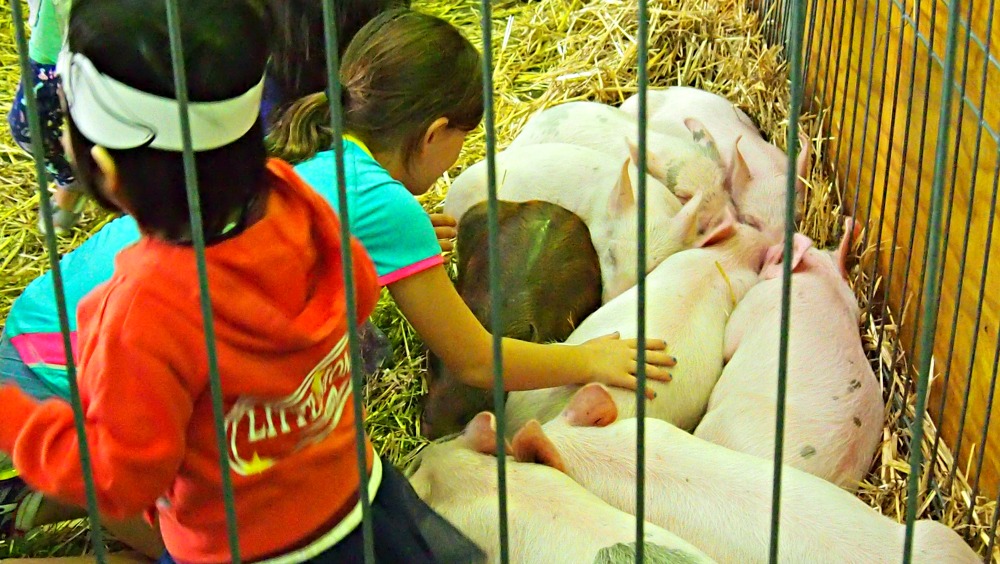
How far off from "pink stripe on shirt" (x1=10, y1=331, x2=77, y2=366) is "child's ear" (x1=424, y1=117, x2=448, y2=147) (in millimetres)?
585

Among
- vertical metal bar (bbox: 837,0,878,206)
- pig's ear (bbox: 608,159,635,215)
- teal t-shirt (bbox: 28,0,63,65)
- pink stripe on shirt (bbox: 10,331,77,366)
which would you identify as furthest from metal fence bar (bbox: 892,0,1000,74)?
teal t-shirt (bbox: 28,0,63,65)

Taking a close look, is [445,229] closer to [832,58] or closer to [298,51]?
[298,51]

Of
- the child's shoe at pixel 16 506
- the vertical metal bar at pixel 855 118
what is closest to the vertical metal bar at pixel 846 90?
the vertical metal bar at pixel 855 118

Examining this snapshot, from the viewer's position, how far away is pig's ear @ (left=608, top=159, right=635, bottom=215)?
226 centimetres

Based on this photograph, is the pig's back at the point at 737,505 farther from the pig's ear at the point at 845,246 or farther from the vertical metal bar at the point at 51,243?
the vertical metal bar at the point at 51,243

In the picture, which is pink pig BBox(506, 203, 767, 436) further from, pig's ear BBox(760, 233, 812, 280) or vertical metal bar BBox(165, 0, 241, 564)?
vertical metal bar BBox(165, 0, 241, 564)

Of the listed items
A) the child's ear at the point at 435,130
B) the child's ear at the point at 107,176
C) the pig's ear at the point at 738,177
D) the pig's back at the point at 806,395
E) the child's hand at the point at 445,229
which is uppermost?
the child's ear at the point at 107,176

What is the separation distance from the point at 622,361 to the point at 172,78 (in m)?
1.07

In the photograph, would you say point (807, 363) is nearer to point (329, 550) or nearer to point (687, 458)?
point (687, 458)

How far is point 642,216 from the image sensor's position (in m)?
0.86

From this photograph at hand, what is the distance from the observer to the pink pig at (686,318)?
1.91 meters

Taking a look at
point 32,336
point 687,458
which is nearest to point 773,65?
point 687,458

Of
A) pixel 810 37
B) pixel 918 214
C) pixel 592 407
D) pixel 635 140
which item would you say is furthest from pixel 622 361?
pixel 810 37

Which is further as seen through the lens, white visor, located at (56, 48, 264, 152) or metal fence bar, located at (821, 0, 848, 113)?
metal fence bar, located at (821, 0, 848, 113)
